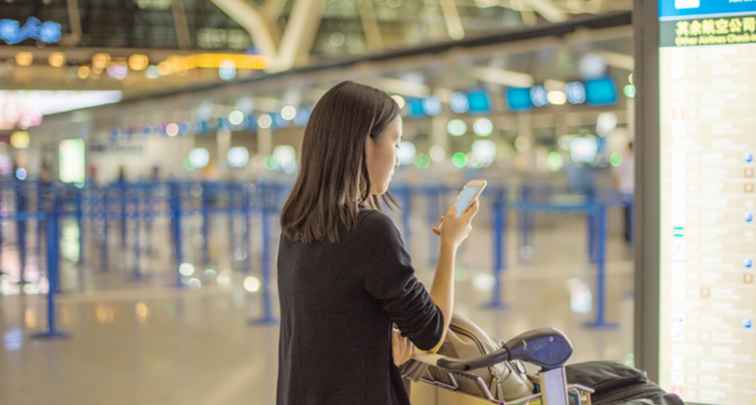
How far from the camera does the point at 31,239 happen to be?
15.9 meters

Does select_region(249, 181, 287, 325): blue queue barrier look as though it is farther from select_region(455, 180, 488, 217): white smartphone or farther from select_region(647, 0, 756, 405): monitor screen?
select_region(455, 180, 488, 217): white smartphone

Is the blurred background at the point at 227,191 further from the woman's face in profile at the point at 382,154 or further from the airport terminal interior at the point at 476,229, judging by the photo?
the woman's face in profile at the point at 382,154

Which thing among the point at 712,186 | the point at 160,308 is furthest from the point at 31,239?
the point at 712,186

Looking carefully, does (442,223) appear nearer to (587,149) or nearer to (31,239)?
(31,239)

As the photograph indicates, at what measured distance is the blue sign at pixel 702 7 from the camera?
11.2 ft

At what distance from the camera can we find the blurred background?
6.52 meters

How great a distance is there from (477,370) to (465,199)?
0.38 metres

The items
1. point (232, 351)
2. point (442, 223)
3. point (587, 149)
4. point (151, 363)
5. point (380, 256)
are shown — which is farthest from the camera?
point (587, 149)

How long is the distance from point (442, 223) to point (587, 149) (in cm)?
2592

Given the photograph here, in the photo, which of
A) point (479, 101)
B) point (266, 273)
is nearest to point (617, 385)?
point (266, 273)

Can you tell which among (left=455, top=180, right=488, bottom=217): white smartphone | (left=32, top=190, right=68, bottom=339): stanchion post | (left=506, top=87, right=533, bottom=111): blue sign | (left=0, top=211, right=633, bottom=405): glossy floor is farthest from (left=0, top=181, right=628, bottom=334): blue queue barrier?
(left=455, top=180, right=488, bottom=217): white smartphone

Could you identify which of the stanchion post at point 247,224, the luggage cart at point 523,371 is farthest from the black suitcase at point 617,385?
the stanchion post at point 247,224

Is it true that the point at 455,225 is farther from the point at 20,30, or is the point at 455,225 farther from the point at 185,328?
the point at 20,30

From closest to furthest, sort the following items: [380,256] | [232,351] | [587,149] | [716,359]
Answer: [380,256]
[716,359]
[232,351]
[587,149]
